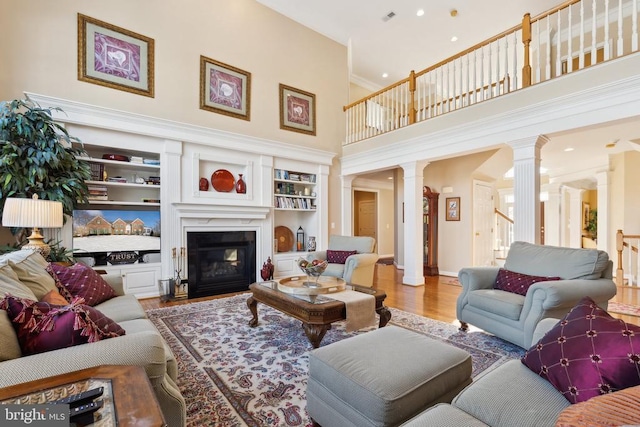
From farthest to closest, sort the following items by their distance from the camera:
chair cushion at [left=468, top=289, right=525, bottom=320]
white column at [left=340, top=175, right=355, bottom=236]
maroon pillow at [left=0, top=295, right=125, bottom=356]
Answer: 1. white column at [left=340, top=175, right=355, bottom=236]
2. chair cushion at [left=468, top=289, right=525, bottom=320]
3. maroon pillow at [left=0, top=295, right=125, bottom=356]

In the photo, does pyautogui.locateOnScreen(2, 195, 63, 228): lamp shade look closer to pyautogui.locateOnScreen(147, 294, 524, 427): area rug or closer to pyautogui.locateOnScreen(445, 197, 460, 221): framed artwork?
pyautogui.locateOnScreen(147, 294, 524, 427): area rug

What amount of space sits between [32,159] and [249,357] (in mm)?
3010

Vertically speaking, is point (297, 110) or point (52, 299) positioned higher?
point (297, 110)

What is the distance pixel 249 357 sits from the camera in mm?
2424

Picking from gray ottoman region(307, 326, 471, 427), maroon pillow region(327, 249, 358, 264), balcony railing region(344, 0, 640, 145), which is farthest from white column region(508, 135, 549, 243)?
gray ottoman region(307, 326, 471, 427)

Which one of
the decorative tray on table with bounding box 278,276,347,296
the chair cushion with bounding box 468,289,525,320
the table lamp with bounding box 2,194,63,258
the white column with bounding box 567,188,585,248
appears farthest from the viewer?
the white column with bounding box 567,188,585,248

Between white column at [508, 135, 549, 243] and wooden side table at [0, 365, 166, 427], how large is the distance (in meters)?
4.31

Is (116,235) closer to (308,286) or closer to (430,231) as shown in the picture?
(308,286)

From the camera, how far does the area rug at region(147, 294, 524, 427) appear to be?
175 centimetres

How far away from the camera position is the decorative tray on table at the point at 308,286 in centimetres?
276

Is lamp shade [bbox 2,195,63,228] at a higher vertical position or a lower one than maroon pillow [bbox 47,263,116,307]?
higher

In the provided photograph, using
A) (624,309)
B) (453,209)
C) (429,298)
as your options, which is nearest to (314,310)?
(429,298)

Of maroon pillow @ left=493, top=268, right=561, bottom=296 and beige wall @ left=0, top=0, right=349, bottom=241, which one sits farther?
beige wall @ left=0, top=0, right=349, bottom=241

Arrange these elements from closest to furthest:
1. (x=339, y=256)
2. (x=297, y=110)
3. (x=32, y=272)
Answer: (x=32, y=272), (x=339, y=256), (x=297, y=110)
